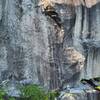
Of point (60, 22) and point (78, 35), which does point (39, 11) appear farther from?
point (78, 35)

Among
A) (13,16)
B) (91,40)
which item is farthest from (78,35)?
(13,16)

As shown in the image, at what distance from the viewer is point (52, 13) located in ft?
29.0

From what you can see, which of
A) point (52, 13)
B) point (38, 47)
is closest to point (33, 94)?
point (38, 47)

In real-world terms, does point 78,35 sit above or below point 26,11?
below

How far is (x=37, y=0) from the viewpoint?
8.90 meters

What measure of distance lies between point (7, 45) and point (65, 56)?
4.97ft

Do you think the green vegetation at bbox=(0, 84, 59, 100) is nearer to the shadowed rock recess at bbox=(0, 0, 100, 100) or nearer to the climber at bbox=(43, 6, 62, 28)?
the shadowed rock recess at bbox=(0, 0, 100, 100)

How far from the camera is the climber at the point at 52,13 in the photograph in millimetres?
8789

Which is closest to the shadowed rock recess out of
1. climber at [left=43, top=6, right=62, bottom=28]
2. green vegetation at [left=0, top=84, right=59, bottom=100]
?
climber at [left=43, top=6, right=62, bottom=28]

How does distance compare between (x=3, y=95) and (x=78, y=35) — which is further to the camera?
(x=78, y=35)

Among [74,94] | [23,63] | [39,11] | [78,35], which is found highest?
[39,11]

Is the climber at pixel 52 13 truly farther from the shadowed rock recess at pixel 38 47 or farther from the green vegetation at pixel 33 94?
the green vegetation at pixel 33 94

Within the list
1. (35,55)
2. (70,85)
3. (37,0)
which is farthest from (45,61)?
(37,0)

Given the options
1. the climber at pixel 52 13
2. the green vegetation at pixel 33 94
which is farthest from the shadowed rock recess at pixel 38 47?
the green vegetation at pixel 33 94
